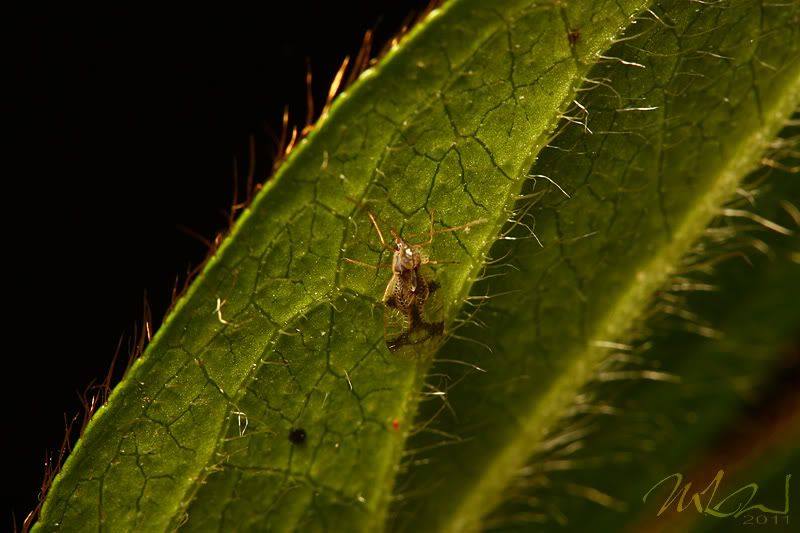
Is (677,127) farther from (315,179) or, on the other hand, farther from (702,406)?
(702,406)

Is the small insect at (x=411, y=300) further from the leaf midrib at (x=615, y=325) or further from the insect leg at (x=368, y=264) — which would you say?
the leaf midrib at (x=615, y=325)

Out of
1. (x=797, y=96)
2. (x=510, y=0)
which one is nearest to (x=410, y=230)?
(x=510, y=0)

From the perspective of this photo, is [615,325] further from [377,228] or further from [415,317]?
[377,228]
